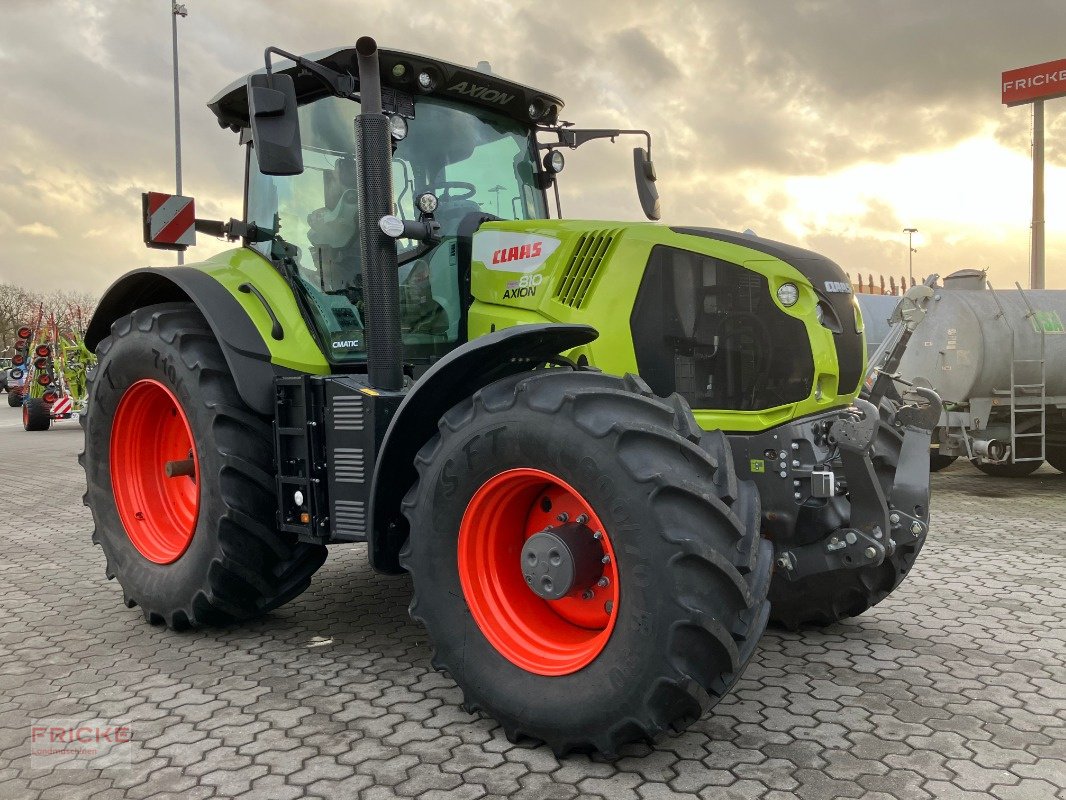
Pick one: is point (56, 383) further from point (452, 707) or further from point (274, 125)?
point (452, 707)

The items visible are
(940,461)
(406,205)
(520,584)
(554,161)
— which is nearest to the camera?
(520,584)

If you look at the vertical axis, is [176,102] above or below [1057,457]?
above

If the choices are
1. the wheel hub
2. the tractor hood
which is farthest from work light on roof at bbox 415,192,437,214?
the wheel hub

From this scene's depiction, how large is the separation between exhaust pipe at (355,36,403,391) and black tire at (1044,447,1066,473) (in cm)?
909

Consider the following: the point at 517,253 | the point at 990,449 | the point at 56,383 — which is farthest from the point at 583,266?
the point at 56,383

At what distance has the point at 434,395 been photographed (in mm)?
3564

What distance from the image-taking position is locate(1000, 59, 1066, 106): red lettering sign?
97.4ft

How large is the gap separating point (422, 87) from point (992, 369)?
24.6ft

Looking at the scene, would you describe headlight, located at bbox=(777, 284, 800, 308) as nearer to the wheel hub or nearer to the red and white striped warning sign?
the wheel hub

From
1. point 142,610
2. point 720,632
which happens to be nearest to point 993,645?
point 720,632

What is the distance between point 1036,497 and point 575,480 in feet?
26.0

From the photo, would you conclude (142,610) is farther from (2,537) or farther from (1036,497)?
(1036,497)

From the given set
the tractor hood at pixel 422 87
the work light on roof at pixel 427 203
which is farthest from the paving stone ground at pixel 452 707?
the tractor hood at pixel 422 87

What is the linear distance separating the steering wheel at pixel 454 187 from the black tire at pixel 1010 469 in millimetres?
7993
